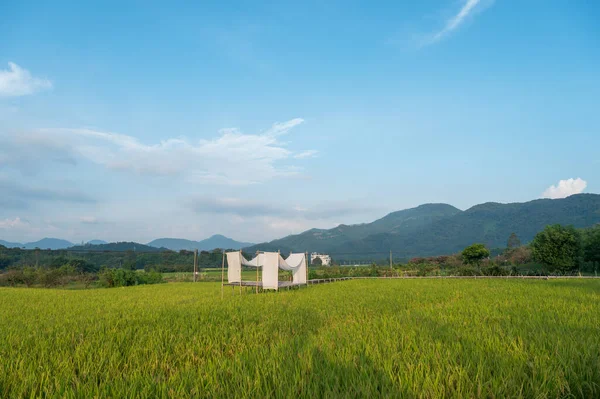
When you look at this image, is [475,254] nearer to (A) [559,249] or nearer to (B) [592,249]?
(A) [559,249]

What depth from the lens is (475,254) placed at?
24797mm

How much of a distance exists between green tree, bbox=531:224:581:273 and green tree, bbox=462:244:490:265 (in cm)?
358

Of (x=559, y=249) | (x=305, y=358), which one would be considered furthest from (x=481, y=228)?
(x=305, y=358)

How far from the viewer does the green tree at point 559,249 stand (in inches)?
820

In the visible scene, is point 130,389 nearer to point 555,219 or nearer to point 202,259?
point 202,259

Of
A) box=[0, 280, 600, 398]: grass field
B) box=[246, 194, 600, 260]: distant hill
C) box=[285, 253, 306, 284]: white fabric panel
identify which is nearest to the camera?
box=[0, 280, 600, 398]: grass field

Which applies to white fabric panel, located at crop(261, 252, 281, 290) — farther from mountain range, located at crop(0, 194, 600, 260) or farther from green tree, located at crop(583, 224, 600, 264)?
mountain range, located at crop(0, 194, 600, 260)

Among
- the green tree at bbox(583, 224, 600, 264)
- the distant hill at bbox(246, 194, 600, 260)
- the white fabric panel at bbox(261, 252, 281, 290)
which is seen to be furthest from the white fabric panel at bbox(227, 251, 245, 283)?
the distant hill at bbox(246, 194, 600, 260)

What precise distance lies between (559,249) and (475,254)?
514 centimetres

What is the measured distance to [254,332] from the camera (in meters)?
4.73

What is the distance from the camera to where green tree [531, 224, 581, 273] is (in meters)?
20.8

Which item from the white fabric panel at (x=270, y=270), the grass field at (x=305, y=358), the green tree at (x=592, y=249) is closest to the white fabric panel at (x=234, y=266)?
the white fabric panel at (x=270, y=270)

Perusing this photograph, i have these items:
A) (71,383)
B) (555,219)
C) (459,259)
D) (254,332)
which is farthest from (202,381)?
(555,219)

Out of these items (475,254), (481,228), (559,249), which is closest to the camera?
(559,249)
